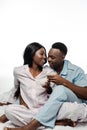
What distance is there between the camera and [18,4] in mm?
2979

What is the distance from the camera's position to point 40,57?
1928 millimetres

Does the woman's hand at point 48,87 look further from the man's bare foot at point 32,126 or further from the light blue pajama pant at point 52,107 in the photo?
the man's bare foot at point 32,126

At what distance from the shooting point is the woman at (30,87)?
1704 mm

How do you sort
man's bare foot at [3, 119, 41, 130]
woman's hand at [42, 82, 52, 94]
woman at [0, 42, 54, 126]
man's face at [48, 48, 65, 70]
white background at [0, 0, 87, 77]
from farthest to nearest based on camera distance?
white background at [0, 0, 87, 77]
man's face at [48, 48, 65, 70]
woman's hand at [42, 82, 52, 94]
woman at [0, 42, 54, 126]
man's bare foot at [3, 119, 41, 130]

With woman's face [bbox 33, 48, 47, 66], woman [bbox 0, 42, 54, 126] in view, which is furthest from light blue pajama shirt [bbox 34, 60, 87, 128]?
woman's face [bbox 33, 48, 47, 66]

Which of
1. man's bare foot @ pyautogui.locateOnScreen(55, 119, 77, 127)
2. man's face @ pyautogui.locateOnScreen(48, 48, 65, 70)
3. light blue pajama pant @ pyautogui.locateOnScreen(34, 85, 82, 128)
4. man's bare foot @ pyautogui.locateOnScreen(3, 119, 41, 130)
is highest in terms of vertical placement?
man's face @ pyautogui.locateOnScreen(48, 48, 65, 70)

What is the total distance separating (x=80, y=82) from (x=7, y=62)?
118cm

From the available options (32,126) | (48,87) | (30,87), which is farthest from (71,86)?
(32,126)

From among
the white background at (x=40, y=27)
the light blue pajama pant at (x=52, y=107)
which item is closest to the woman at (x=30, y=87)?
the light blue pajama pant at (x=52, y=107)

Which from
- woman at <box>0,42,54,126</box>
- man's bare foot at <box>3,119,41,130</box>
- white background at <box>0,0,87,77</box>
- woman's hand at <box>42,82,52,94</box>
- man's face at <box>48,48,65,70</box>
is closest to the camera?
man's bare foot at <box>3,119,41,130</box>

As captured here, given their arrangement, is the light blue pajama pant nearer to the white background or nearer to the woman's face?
the woman's face

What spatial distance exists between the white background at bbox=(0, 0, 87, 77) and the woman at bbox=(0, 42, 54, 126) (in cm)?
96

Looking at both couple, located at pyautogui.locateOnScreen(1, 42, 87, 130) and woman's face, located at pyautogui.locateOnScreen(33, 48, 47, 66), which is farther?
woman's face, located at pyautogui.locateOnScreen(33, 48, 47, 66)

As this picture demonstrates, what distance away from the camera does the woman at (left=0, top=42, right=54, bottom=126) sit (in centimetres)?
170
